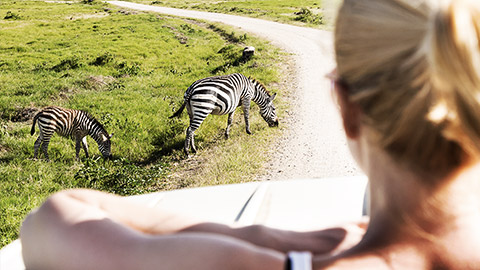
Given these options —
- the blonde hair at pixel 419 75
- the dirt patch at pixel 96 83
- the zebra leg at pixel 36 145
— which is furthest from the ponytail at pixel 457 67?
the dirt patch at pixel 96 83

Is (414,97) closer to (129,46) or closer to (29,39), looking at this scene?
(129,46)

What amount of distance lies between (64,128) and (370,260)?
7843 millimetres

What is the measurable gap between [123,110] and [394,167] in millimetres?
9884

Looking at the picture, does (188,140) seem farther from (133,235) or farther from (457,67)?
(457,67)

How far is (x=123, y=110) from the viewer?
33.2ft

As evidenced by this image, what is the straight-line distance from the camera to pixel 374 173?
3.08 feet

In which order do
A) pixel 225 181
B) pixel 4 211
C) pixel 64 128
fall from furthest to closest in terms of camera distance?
pixel 64 128 → pixel 225 181 → pixel 4 211

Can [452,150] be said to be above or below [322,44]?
below

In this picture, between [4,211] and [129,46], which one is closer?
[4,211]

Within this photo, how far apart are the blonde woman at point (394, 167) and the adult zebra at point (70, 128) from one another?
6.96 metres

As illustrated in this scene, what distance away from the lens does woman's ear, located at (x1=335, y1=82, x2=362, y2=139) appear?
3.12ft

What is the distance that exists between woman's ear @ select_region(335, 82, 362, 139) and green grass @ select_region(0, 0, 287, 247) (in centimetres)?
481

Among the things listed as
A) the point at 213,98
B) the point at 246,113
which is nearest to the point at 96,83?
the point at 246,113

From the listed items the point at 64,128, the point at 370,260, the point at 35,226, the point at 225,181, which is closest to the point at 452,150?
the point at 370,260
